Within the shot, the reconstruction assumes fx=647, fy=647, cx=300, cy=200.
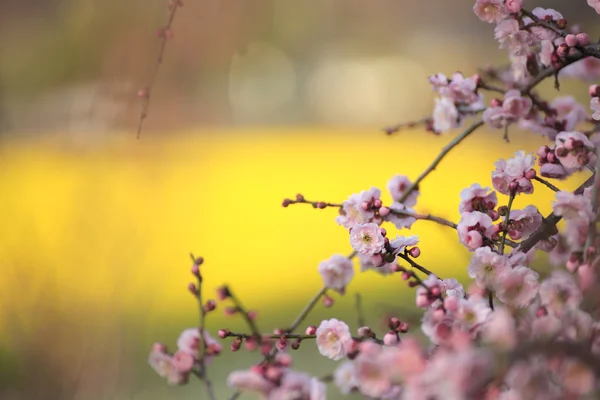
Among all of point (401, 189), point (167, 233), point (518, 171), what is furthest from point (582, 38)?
point (167, 233)

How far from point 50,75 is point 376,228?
2258mm

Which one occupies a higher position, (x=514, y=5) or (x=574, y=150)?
(x=514, y=5)

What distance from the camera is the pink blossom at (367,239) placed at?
50 centimetres

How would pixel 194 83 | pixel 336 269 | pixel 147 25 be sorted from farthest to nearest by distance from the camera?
pixel 194 83 → pixel 147 25 → pixel 336 269

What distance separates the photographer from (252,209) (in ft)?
9.15

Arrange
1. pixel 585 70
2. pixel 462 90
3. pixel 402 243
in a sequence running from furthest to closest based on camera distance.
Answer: pixel 585 70
pixel 462 90
pixel 402 243

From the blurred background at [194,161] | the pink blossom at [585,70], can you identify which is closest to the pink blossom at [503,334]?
the blurred background at [194,161]

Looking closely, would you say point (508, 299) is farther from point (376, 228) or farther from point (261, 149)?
point (261, 149)

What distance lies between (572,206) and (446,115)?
0.23m

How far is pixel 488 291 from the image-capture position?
46cm

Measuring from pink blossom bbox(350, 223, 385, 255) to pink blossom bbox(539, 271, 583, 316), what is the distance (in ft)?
0.46

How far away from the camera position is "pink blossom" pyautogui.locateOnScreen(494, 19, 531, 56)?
1.89 feet

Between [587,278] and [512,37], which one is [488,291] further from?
[512,37]

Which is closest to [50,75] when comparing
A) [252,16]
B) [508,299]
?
[252,16]
